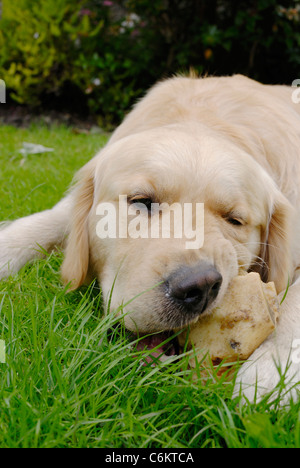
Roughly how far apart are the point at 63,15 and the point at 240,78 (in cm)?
410

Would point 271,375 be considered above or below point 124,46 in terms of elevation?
below

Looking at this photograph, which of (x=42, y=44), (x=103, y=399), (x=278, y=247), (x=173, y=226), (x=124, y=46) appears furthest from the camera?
(x=124, y=46)

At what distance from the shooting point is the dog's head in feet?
6.21

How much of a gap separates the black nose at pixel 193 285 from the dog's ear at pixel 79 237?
0.71m

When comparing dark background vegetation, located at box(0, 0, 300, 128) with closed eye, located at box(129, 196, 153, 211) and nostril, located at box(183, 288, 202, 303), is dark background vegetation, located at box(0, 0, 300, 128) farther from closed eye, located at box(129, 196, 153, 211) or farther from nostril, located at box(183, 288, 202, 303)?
nostril, located at box(183, 288, 202, 303)

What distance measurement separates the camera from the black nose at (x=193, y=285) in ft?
5.95

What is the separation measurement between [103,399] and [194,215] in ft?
2.66

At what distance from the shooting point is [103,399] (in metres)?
1.74

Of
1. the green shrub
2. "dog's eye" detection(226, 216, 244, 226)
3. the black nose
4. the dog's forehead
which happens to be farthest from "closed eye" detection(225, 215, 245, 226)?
the green shrub

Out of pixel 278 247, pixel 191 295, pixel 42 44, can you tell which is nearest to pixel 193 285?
pixel 191 295

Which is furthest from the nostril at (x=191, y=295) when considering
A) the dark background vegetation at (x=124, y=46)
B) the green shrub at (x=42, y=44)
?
the green shrub at (x=42, y=44)

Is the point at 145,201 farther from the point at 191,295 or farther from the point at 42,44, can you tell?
the point at 42,44

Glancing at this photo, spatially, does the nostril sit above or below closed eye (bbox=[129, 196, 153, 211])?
below

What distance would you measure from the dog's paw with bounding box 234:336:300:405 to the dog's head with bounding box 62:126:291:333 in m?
0.26
